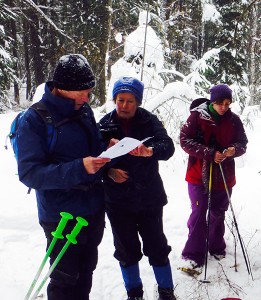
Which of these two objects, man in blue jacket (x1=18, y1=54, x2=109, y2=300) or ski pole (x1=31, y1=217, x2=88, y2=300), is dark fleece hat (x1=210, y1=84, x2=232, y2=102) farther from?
ski pole (x1=31, y1=217, x2=88, y2=300)

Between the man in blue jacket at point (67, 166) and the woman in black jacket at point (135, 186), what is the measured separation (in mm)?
398

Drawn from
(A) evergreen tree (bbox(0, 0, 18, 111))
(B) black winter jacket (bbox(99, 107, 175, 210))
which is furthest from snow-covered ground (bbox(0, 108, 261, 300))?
(A) evergreen tree (bbox(0, 0, 18, 111))

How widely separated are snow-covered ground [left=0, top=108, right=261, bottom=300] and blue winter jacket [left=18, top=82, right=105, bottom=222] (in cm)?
138

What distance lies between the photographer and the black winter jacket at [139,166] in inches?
104

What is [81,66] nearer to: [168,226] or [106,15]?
[168,226]

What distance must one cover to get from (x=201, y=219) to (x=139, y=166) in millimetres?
1191

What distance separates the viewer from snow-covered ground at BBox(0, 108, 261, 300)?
3141 millimetres

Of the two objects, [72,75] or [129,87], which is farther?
[129,87]

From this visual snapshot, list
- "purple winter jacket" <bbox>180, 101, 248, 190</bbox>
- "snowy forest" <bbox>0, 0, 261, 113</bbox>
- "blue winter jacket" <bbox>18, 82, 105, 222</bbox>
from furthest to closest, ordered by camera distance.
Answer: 1. "snowy forest" <bbox>0, 0, 261, 113</bbox>
2. "purple winter jacket" <bbox>180, 101, 248, 190</bbox>
3. "blue winter jacket" <bbox>18, 82, 105, 222</bbox>

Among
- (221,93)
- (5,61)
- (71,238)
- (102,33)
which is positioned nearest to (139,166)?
(71,238)

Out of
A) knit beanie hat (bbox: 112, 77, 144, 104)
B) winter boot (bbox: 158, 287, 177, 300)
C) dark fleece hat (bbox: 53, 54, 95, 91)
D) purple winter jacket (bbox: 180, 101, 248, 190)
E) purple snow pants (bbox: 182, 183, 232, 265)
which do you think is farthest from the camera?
purple snow pants (bbox: 182, 183, 232, 265)

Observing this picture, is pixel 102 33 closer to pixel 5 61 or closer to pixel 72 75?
pixel 5 61

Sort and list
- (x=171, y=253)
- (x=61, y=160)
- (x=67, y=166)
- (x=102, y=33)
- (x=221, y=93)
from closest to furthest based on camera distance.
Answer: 1. (x=67, y=166)
2. (x=61, y=160)
3. (x=221, y=93)
4. (x=171, y=253)
5. (x=102, y=33)

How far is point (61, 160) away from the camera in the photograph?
6.76 ft
